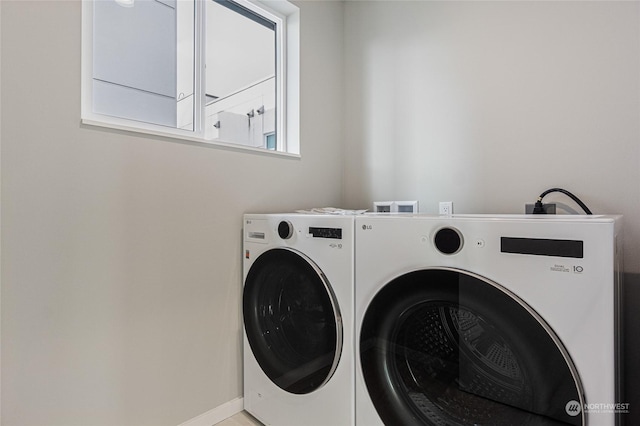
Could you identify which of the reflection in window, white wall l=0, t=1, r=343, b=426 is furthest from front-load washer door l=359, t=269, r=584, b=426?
the reflection in window

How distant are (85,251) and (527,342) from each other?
139 cm

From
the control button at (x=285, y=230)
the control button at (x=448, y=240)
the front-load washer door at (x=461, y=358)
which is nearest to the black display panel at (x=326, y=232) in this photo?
the control button at (x=285, y=230)

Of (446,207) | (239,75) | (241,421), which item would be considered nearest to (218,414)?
(241,421)

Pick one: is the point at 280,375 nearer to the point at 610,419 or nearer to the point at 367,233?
the point at 367,233

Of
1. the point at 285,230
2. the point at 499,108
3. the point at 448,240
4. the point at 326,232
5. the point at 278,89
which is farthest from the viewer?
the point at 278,89

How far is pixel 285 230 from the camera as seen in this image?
1.34 meters

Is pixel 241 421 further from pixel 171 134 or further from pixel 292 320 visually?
pixel 171 134

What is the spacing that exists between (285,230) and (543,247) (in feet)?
2.86

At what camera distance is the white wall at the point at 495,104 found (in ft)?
4.28

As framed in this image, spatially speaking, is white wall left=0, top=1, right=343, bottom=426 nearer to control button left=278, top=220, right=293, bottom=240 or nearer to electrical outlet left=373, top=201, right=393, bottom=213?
control button left=278, top=220, right=293, bottom=240

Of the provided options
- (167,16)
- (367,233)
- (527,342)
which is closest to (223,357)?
(367,233)

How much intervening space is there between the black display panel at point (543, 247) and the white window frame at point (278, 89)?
126 cm

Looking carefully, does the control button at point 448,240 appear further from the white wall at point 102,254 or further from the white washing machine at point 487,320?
the white wall at point 102,254

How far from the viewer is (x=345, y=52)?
7.37 feet
